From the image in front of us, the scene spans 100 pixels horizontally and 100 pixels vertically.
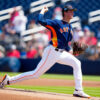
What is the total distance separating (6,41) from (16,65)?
3.87 ft

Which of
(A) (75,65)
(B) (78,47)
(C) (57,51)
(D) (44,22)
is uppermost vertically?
(D) (44,22)

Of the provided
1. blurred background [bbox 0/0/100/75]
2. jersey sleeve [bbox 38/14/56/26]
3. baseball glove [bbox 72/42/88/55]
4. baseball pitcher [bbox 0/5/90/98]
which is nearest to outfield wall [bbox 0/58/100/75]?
blurred background [bbox 0/0/100/75]

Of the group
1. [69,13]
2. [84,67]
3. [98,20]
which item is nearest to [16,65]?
[84,67]

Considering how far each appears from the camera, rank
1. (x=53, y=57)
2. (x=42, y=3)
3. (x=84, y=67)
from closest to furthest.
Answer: (x=53, y=57), (x=84, y=67), (x=42, y=3)

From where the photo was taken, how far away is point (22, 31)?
535 inches

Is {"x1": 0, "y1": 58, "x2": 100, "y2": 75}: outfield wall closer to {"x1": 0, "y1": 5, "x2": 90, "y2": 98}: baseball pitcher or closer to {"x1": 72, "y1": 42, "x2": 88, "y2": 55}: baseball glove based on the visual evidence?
{"x1": 72, "y1": 42, "x2": 88, "y2": 55}: baseball glove

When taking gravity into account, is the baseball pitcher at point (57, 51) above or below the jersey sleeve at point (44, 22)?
below

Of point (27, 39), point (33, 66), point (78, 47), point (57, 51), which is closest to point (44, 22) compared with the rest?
point (57, 51)

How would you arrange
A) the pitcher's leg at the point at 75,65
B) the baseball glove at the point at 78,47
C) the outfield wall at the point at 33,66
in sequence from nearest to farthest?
1. the pitcher's leg at the point at 75,65
2. the baseball glove at the point at 78,47
3. the outfield wall at the point at 33,66

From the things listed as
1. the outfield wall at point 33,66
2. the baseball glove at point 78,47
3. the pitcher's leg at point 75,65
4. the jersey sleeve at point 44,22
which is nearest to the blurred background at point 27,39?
the outfield wall at point 33,66

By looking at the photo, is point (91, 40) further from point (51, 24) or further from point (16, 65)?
point (51, 24)

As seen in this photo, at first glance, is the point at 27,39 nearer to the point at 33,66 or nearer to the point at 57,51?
the point at 33,66

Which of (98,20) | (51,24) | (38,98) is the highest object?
(98,20)

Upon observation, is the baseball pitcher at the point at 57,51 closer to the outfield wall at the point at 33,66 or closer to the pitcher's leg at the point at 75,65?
the pitcher's leg at the point at 75,65
